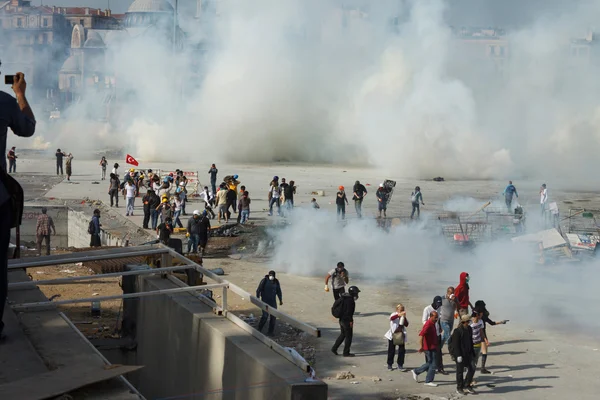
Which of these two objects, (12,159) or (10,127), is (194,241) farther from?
(12,159)

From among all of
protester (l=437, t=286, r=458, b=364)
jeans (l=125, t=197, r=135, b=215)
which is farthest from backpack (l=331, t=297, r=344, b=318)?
jeans (l=125, t=197, r=135, b=215)

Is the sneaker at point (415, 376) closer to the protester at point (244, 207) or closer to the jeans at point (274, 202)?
the protester at point (244, 207)

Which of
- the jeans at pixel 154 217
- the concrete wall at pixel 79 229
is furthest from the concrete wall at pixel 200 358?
the concrete wall at pixel 79 229

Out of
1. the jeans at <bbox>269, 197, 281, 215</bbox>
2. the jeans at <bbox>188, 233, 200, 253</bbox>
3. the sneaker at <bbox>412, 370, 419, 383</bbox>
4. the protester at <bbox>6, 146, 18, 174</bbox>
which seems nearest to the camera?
the sneaker at <bbox>412, 370, 419, 383</bbox>

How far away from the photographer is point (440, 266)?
19891 mm

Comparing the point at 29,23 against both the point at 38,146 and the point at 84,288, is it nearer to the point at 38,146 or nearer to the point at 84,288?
the point at 38,146

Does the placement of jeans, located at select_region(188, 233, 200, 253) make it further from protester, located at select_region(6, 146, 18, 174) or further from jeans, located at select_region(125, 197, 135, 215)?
protester, located at select_region(6, 146, 18, 174)

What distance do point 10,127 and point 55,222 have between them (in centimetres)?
2408

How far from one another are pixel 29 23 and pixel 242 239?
110 m

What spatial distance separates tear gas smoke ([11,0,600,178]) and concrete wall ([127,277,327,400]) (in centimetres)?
3596

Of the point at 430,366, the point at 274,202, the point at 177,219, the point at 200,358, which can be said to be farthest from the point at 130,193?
the point at 200,358

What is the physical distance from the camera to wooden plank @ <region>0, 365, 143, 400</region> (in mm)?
4695

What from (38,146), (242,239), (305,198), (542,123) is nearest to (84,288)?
(242,239)

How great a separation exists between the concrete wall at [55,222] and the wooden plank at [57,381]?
853 inches
